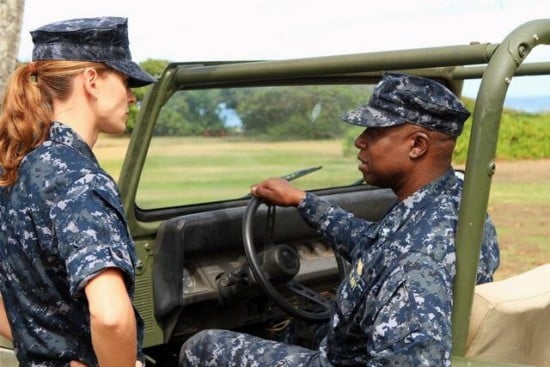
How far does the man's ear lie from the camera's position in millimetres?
2352

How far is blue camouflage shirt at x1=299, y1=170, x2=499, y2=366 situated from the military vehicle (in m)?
0.09

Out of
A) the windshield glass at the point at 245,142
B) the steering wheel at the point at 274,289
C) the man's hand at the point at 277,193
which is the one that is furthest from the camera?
the windshield glass at the point at 245,142

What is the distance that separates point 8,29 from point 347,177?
2.64 meters

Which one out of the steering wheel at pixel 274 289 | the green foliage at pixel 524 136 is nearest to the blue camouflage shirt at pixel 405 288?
the steering wheel at pixel 274 289

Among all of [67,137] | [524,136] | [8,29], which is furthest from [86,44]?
[524,136]

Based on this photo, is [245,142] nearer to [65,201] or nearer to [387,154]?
[387,154]

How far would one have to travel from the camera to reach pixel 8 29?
5.55 m

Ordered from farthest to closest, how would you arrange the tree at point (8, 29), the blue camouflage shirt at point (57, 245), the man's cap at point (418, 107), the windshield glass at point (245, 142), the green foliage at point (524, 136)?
the green foliage at point (524, 136)
the tree at point (8, 29)
the windshield glass at point (245, 142)
the man's cap at point (418, 107)
the blue camouflage shirt at point (57, 245)

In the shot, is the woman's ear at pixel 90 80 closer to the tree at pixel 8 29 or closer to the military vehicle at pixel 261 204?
the military vehicle at pixel 261 204

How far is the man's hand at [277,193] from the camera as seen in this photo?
125 inches

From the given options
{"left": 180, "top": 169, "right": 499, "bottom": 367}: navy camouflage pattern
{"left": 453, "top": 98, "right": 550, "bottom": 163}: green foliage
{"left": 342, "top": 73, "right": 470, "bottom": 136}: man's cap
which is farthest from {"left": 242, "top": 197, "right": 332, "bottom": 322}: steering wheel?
{"left": 453, "top": 98, "right": 550, "bottom": 163}: green foliage

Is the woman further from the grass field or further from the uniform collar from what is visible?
the grass field

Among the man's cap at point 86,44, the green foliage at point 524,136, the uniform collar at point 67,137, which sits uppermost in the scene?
the man's cap at point 86,44

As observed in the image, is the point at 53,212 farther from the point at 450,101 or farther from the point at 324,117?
the point at 324,117
